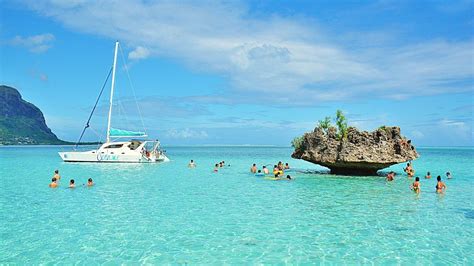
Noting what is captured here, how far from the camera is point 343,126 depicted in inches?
1153

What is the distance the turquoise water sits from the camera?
32.7ft

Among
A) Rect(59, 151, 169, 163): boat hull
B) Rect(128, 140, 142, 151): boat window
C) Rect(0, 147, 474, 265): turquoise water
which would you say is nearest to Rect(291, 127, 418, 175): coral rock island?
Rect(0, 147, 474, 265): turquoise water

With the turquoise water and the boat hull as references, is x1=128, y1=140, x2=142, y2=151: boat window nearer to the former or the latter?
the boat hull

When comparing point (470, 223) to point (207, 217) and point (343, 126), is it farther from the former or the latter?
point (343, 126)

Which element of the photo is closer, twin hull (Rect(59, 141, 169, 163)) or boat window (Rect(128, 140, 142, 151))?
twin hull (Rect(59, 141, 169, 163))

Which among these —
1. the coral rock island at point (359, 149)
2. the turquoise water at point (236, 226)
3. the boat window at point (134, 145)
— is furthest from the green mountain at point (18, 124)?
the turquoise water at point (236, 226)

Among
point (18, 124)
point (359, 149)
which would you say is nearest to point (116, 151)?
point (359, 149)

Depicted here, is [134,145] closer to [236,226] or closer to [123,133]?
→ [123,133]

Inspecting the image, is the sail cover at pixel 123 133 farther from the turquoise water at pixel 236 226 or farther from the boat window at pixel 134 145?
the turquoise water at pixel 236 226

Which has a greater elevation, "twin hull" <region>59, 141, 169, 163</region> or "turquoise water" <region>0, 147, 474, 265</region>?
"twin hull" <region>59, 141, 169, 163</region>

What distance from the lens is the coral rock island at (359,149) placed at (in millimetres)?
27734

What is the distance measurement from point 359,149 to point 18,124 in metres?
200

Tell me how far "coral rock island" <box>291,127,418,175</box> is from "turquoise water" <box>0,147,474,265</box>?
5.92 m

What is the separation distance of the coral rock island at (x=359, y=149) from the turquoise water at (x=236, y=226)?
592 cm
